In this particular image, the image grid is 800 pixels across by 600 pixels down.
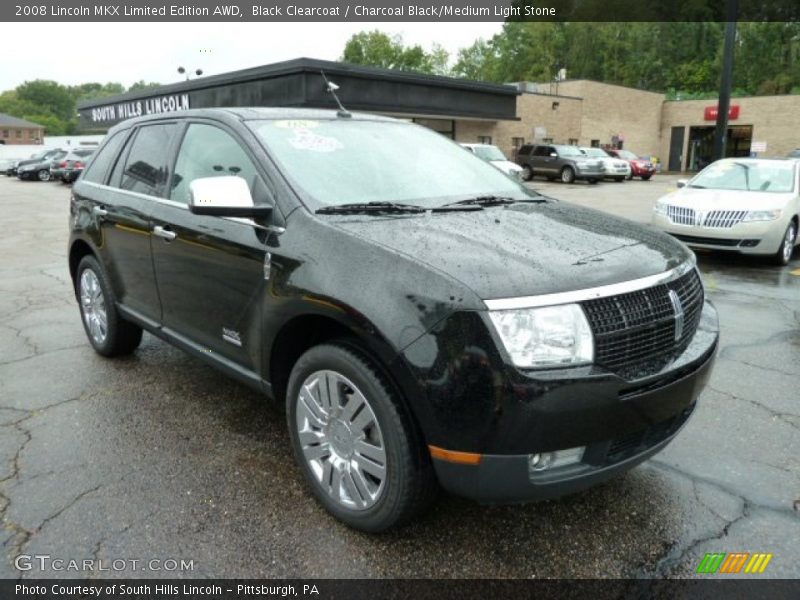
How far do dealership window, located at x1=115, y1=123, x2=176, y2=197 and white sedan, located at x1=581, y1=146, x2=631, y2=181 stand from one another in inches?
1030

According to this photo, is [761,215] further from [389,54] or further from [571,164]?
[389,54]

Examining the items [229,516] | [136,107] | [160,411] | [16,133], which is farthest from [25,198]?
[16,133]

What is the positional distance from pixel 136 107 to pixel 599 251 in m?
33.6

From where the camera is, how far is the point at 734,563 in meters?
2.45

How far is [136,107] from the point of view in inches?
1237

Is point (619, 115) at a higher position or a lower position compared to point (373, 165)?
higher

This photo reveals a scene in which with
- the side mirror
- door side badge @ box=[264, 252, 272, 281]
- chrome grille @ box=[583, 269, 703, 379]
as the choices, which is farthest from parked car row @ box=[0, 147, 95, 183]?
chrome grille @ box=[583, 269, 703, 379]

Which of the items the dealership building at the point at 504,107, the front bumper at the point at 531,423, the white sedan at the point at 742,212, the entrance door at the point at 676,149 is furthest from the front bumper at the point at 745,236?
the entrance door at the point at 676,149

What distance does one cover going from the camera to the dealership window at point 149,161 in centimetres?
383

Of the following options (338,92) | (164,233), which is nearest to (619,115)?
(338,92)

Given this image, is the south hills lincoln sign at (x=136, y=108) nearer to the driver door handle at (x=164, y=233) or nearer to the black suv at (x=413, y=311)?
the driver door handle at (x=164, y=233)

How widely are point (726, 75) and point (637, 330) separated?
14.1 meters

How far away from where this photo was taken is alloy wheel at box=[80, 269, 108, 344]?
463cm

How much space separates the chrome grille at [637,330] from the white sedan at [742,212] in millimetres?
6555
